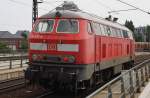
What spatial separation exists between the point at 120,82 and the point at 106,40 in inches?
231

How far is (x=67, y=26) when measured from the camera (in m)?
14.7

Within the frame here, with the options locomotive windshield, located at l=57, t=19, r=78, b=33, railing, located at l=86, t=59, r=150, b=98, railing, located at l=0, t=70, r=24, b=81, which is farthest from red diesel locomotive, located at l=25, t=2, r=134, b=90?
railing, located at l=0, t=70, r=24, b=81

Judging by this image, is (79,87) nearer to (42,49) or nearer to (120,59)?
(42,49)

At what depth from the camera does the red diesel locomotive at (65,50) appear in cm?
1395

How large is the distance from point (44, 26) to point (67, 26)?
1.03m

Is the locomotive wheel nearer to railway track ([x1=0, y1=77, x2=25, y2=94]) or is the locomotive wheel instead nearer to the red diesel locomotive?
the red diesel locomotive

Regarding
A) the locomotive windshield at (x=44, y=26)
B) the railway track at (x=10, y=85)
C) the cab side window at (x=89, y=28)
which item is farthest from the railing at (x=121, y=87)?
the railway track at (x=10, y=85)

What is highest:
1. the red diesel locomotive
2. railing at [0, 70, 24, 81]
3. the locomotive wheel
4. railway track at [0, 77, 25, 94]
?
the red diesel locomotive

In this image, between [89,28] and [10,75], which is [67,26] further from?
[10,75]

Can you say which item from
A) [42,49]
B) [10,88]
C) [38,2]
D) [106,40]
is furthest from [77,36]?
[38,2]

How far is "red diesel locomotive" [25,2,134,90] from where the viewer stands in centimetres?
1395

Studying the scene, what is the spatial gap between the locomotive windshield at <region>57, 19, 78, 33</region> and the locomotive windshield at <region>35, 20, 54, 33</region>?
1.12 feet

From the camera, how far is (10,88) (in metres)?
17.5

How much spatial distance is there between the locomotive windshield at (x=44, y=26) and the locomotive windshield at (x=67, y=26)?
1.12 feet
